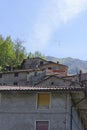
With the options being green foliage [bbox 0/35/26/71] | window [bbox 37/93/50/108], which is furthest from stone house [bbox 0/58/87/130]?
green foliage [bbox 0/35/26/71]

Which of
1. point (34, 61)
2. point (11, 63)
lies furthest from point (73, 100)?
point (11, 63)

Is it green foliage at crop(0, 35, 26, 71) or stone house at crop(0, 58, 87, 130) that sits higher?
green foliage at crop(0, 35, 26, 71)

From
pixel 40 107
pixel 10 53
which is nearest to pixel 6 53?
pixel 10 53

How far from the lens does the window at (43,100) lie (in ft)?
94.0

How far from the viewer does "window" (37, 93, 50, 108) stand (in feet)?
94.0

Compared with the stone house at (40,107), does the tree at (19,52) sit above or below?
above

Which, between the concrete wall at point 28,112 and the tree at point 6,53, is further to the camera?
the tree at point 6,53

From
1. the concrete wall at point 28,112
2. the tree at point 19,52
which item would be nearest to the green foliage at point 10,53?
the tree at point 19,52

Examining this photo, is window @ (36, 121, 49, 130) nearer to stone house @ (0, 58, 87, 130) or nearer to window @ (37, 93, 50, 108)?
stone house @ (0, 58, 87, 130)

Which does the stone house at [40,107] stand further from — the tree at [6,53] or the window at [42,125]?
the tree at [6,53]

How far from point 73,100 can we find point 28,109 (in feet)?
9.51

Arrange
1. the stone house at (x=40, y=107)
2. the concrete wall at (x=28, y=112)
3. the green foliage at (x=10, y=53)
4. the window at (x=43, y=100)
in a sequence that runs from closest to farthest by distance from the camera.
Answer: the stone house at (x=40, y=107) → the concrete wall at (x=28, y=112) → the window at (x=43, y=100) → the green foliage at (x=10, y=53)

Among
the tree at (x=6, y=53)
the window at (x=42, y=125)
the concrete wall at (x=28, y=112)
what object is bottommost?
the window at (x=42, y=125)

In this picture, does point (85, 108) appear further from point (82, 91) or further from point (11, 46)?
point (11, 46)
